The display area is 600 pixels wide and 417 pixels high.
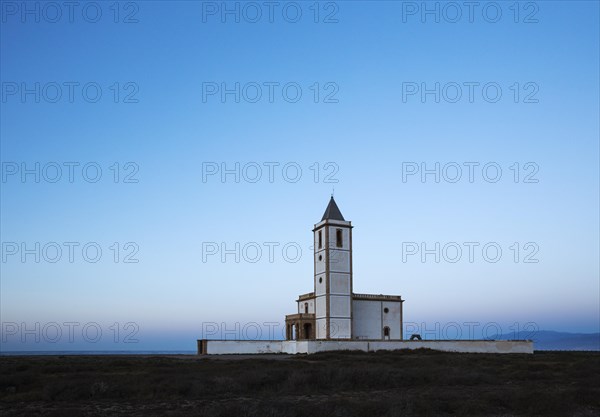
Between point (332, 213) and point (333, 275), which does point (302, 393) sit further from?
point (332, 213)

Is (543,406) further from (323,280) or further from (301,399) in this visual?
(323,280)

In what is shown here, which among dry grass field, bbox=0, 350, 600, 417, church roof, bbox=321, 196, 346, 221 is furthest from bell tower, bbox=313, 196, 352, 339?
dry grass field, bbox=0, 350, 600, 417

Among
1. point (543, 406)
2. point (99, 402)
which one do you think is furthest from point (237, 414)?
point (543, 406)

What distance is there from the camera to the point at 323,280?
54.6m

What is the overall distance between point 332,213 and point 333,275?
6455 mm

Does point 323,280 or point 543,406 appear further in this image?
point 323,280

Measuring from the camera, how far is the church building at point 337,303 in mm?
53250

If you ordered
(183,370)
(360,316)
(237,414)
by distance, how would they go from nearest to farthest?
(237,414) < (183,370) < (360,316)

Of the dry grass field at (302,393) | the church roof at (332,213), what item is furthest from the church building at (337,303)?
the dry grass field at (302,393)

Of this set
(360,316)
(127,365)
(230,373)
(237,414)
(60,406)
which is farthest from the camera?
(360,316)

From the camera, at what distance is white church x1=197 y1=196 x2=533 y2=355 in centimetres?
4888

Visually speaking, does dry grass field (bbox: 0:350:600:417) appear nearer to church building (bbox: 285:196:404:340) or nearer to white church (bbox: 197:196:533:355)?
white church (bbox: 197:196:533:355)

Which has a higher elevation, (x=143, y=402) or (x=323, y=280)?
(x=323, y=280)

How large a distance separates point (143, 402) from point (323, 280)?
119 ft
